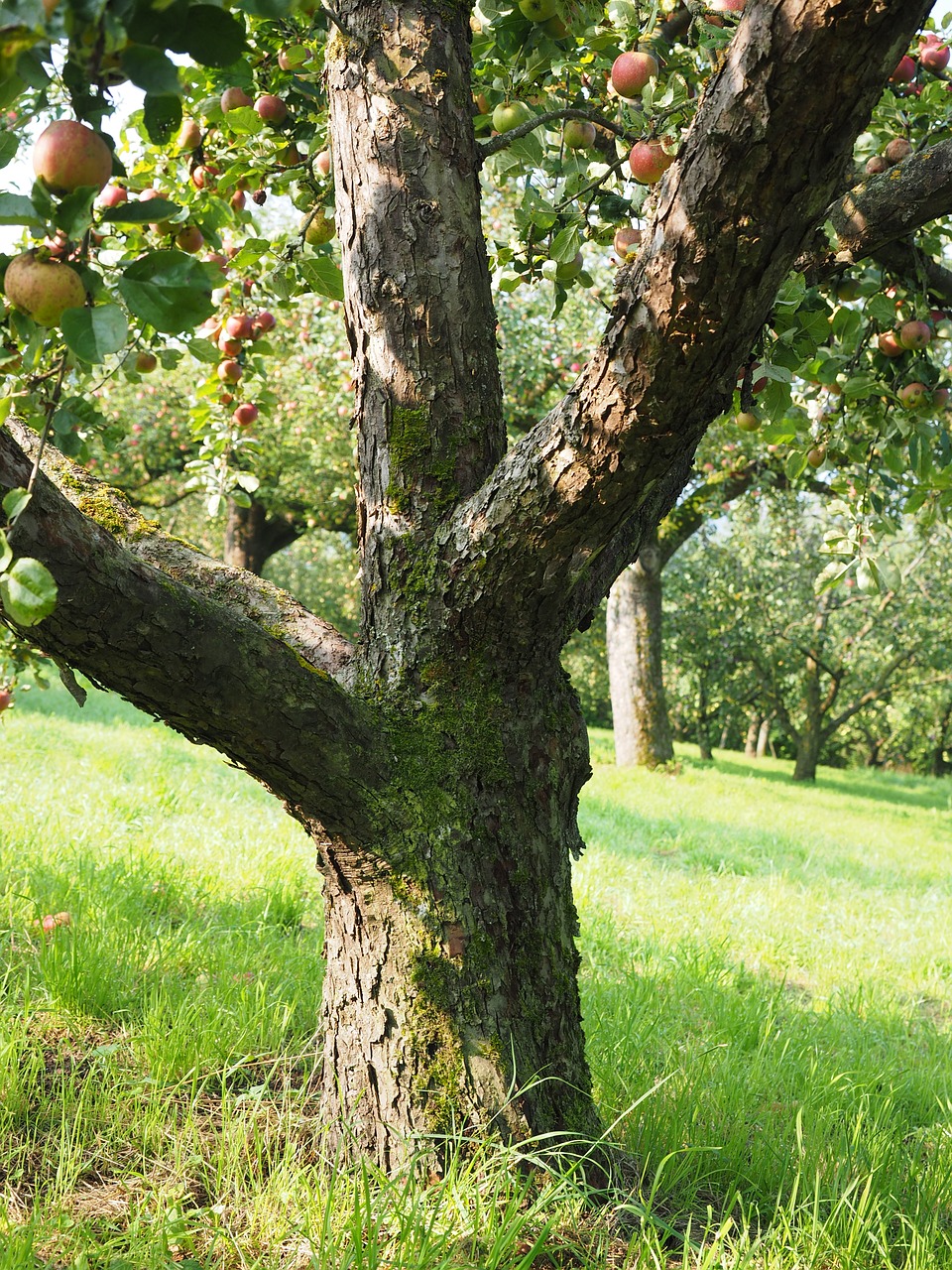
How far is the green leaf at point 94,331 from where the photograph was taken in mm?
886

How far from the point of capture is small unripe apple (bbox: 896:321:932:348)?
261cm

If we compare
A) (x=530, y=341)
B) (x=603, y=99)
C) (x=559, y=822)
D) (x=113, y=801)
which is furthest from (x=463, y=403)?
(x=530, y=341)

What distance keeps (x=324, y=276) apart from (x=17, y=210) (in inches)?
56.6

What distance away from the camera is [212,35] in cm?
80

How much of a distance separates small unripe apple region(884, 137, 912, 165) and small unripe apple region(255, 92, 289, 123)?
66.1 inches

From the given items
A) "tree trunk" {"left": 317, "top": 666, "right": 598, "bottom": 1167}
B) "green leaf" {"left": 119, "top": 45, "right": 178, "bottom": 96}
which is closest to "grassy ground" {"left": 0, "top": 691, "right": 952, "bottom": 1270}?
"tree trunk" {"left": 317, "top": 666, "right": 598, "bottom": 1167}

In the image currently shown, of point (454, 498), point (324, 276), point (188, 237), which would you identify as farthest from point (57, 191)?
point (324, 276)

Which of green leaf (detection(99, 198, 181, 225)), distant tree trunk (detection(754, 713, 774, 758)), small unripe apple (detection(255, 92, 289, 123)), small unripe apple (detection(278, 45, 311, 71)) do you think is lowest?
distant tree trunk (detection(754, 713, 774, 758))

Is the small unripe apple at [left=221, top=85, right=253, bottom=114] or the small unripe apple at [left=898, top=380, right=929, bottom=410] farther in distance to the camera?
the small unripe apple at [left=898, top=380, right=929, bottom=410]

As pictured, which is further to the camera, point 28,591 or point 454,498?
point 454,498

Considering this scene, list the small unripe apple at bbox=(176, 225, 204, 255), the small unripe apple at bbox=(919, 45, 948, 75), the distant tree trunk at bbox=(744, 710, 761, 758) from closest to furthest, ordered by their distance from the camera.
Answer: the small unripe apple at bbox=(176, 225, 204, 255)
the small unripe apple at bbox=(919, 45, 948, 75)
the distant tree trunk at bbox=(744, 710, 761, 758)

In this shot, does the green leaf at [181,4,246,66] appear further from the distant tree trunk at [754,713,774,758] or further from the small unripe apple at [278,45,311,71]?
the distant tree trunk at [754,713,774,758]

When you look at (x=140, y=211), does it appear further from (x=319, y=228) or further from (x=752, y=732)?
(x=752, y=732)

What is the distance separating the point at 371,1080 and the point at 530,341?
952 centimetres
